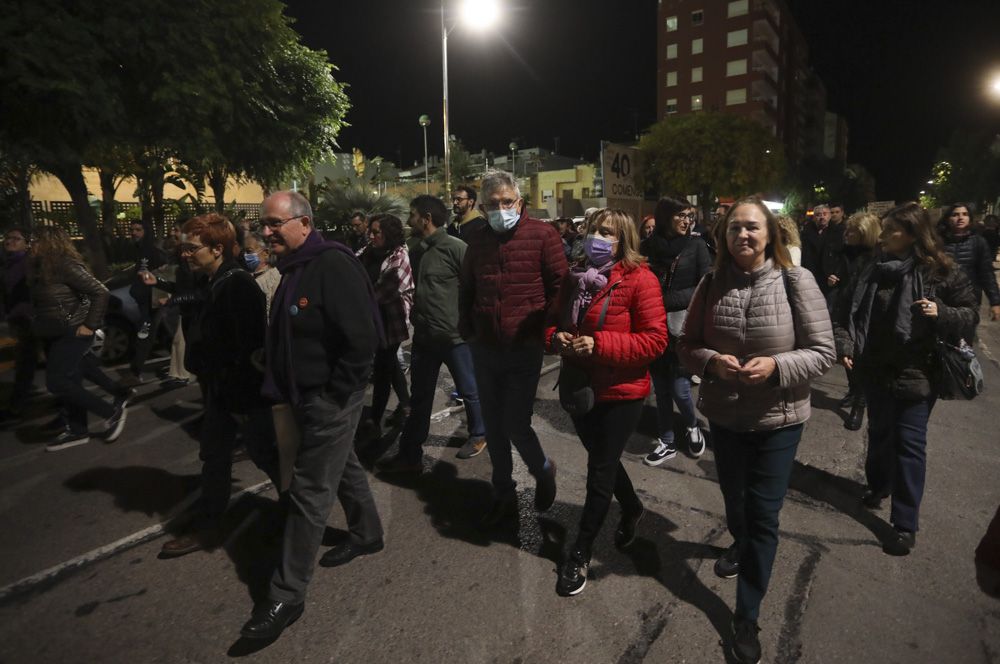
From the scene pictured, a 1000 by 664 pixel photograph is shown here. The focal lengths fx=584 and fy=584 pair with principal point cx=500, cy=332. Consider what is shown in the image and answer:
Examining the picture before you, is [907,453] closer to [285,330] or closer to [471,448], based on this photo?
[471,448]

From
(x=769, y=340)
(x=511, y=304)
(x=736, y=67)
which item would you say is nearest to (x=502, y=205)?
(x=511, y=304)

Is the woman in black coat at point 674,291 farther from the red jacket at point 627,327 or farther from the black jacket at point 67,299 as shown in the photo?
the black jacket at point 67,299

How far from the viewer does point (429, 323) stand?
432 centimetres

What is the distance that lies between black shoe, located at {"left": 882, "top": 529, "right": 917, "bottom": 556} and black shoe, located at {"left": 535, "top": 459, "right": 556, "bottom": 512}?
1.86 m

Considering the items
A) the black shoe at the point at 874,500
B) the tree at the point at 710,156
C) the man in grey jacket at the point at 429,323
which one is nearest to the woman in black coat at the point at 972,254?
the black shoe at the point at 874,500

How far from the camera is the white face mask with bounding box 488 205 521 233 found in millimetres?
3246

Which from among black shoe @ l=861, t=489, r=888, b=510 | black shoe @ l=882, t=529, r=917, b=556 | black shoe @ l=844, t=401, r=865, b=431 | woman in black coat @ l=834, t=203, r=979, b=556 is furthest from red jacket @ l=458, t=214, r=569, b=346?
black shoe @ l=844, t=401, r=865, b=431

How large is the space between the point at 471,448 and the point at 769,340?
2809mm

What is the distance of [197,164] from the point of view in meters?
14.3

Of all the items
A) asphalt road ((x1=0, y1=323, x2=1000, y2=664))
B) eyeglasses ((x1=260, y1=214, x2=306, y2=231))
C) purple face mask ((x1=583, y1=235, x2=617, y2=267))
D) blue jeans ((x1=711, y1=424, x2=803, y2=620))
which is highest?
eyeglasses ((x1=260, y1=214, x2=306, y2=231))

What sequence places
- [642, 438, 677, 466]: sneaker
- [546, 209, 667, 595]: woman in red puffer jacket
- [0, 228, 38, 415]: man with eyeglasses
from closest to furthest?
[546, 209, 667, 595]: woman in red puffer jacket → [642, 438, 677, 466]: sneaker → [0, 228, 38, 415]: man with eyeglasses

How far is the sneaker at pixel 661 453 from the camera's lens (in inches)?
177

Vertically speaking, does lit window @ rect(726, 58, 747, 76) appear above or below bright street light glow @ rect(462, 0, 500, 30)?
above

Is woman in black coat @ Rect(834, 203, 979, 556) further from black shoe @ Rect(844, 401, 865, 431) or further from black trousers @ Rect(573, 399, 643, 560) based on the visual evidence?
black shoe @ Rect(844, 401, 865, 431)
